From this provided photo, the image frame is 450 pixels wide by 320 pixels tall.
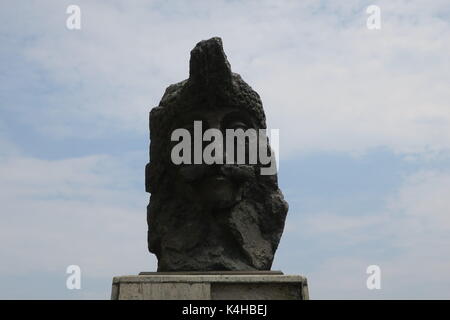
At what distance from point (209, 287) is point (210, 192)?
1.09 meters

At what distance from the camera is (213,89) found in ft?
19.7

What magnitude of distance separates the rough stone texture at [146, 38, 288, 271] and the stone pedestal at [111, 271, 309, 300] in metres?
0.62

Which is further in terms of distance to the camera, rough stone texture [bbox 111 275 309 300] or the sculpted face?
the sculpted face

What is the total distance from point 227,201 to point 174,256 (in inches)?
28.3

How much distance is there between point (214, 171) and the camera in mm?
5945

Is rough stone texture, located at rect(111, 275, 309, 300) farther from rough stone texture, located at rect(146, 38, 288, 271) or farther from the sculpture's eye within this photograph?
the sculpture's eye

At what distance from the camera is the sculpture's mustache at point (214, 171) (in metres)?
5.93

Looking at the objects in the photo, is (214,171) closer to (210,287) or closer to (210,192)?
(210,192)

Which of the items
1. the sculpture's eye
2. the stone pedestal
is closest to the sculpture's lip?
the sculpture's eye

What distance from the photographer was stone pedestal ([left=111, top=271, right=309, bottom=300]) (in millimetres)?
5125

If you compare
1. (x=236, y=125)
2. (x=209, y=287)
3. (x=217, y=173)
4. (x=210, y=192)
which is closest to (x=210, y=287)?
(x=209, y=287)
